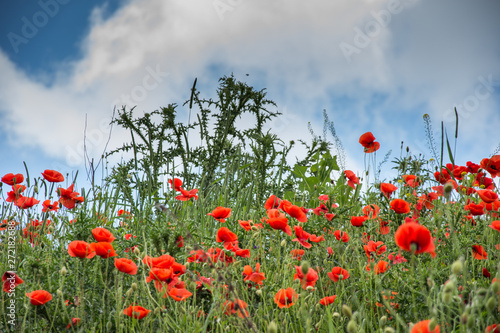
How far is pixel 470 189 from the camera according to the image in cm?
288

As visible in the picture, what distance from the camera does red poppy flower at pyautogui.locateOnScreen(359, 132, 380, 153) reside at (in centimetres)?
308

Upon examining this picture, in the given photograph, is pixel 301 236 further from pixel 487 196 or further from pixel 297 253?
pixel 487 196

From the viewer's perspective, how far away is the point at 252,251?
2383 millimetres

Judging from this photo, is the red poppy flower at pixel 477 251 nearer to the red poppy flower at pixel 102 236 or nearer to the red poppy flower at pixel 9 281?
the red poppy flower at pixel 102 236

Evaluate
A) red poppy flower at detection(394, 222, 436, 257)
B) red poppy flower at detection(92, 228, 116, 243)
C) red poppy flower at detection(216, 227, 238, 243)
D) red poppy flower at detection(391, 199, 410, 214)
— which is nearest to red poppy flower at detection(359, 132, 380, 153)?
red poppy flower at detection(391, 199, 410, 214)

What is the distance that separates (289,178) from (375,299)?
233 centimetres

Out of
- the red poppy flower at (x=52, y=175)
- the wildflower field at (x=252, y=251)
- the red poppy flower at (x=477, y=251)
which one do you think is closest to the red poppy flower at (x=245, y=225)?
the wildflower field at (x=252, y=251)

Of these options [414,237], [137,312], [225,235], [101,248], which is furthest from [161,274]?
[414,237]

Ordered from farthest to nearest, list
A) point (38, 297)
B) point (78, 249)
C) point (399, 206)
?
point (399, 206), point (78, 249), point (38, 297)

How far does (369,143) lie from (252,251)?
1.40 m

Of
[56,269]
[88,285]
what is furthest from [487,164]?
[56,269]

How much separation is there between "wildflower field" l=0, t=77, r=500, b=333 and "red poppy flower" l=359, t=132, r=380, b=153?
1 centimetres

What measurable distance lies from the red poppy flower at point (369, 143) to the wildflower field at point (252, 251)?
11mm

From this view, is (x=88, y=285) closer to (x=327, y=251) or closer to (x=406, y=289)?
(x=327, y=251)
